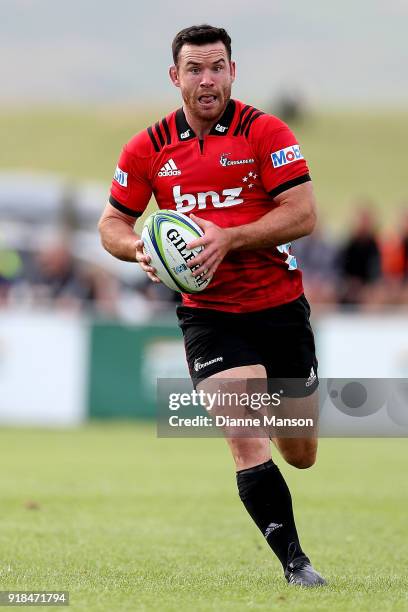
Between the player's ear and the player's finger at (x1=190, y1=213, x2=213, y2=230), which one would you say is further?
the player's ear

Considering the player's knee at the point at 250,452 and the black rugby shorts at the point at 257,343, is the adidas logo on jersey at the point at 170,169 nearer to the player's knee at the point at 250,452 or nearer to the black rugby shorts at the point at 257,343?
the black rugby shorts at the point at 257,343

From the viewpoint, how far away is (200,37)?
6824mm

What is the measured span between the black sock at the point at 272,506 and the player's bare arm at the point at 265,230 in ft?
3.55

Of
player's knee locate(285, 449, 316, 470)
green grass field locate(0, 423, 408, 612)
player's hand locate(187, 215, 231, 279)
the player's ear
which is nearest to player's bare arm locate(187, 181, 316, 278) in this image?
player's hand locate(187, 215, 231, 279)

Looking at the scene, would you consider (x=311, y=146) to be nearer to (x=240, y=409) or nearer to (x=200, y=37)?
(x=200, y=37)

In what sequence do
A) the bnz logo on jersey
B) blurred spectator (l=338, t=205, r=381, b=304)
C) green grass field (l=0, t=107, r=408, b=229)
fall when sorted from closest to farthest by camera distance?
1. the bnz logo on jersey
2. blurred spectator (l=338, t=205, r=381, b=304)
3. green grass field (l=0, t=107, r=408, b=229)

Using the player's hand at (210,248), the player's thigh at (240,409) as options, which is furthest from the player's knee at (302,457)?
the player's hand at (210,248)

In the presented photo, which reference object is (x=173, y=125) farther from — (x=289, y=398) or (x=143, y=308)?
(x=143, y=308)

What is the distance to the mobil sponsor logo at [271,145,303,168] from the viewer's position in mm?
6789

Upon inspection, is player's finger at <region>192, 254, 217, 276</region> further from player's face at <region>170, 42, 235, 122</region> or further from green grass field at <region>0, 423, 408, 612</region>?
green grass field at <region>0, 423, 408, 612</region>

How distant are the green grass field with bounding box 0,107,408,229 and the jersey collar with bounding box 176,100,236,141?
253 ft

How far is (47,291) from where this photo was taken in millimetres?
18953

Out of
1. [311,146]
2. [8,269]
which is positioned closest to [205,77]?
[8,269]

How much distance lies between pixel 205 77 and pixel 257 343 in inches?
57.8
